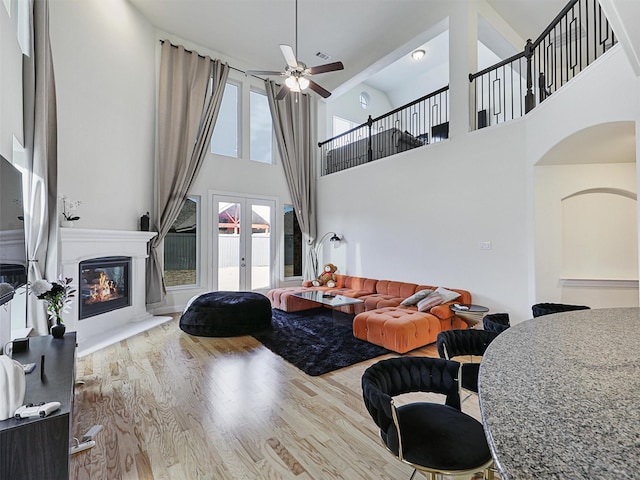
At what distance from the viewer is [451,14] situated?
16.5ft

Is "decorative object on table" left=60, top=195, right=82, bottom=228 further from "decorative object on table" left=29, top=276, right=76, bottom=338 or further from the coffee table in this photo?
the coffee table

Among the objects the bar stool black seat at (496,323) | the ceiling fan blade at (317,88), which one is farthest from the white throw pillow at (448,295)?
the ceiling fan blade at (317,88)

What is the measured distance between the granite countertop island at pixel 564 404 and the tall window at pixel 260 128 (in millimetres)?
6830

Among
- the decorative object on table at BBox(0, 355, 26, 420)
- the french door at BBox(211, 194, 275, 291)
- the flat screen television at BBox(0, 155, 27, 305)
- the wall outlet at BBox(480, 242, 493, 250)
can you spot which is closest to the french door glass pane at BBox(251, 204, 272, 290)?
the french door at BBox(211, 194, 275, 291)

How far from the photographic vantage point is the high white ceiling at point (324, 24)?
206 inches

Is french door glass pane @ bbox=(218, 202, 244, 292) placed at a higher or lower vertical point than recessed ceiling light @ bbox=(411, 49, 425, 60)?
lower

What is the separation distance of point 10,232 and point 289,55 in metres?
3.33

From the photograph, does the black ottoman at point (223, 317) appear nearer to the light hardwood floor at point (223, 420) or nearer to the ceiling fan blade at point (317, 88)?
the light hardwood floor at point (223, 420)

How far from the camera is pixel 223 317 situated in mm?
4430

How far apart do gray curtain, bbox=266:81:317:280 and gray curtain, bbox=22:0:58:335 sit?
14.8ft

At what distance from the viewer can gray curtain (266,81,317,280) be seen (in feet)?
24.1

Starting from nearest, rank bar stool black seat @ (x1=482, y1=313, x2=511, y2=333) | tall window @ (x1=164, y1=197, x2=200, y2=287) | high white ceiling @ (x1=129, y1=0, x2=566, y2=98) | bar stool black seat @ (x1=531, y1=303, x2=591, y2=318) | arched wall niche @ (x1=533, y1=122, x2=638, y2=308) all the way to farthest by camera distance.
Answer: bar stool black seat @ (x1=482, y1=313, x2=511, y2=333) → bar stool black seat @ (x1=531, y1=303, x2=591, y2=318) → arched wall niche @ (x1=533, y1=122, x2=638, y2=308) → high white ceiling @ (x1=129, y1=0, x2=566, y2=98) → tall window @ (x1=164, y1=197, x2=200, y2=287)

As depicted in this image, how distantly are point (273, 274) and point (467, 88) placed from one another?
525 cm

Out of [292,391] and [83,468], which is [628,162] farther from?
[83,468]
